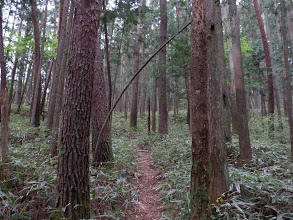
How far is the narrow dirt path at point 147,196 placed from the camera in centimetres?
347

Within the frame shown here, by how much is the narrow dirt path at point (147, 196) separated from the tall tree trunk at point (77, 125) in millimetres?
1173

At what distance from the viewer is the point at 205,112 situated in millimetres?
2600

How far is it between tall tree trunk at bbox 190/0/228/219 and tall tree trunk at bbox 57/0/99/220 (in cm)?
149

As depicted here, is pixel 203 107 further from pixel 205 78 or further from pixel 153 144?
pixel 153 144

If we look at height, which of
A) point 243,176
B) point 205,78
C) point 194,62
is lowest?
point 243,176

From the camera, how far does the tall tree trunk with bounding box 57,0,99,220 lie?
8.64ft

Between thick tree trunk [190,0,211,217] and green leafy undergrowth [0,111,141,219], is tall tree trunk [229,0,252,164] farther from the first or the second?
green leafy undergrowth [0,111,141,219]

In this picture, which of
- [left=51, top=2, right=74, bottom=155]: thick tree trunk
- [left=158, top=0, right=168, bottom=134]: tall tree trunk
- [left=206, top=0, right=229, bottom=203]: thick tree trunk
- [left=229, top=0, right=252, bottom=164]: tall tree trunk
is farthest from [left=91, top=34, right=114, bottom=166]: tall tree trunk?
[left=158, top=0, right=168, bottom=134]: tall tree trunk

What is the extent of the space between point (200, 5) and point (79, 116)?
2.27m

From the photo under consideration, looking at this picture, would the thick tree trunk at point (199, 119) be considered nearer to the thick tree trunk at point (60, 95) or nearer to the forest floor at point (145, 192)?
the forest floor at point (145, 192)

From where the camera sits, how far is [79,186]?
2.67 m

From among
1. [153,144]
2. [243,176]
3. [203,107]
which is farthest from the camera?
[153,144]

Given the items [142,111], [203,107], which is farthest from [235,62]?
[142,111]

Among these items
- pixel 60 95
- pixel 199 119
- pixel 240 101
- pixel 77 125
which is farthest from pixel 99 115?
pixel 240 101
